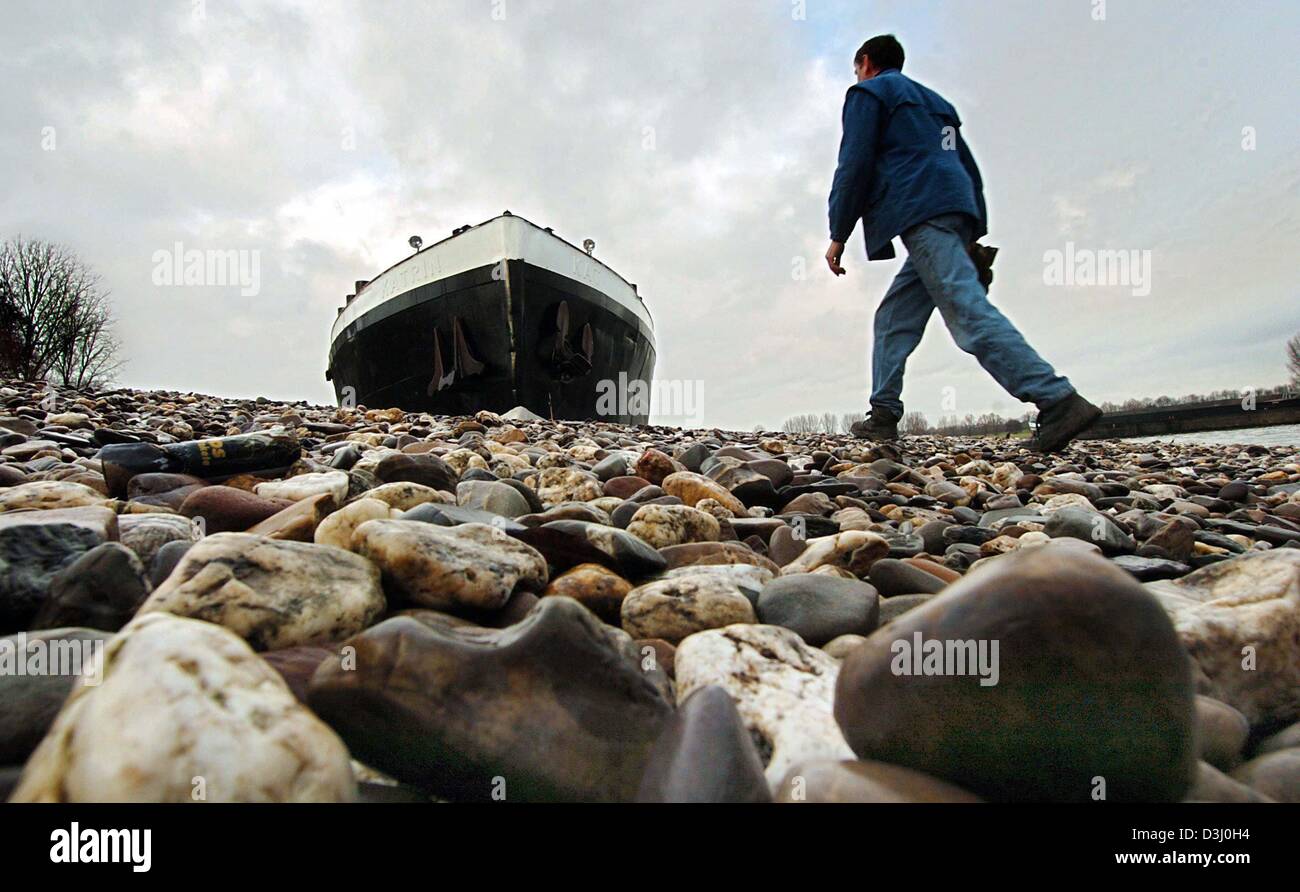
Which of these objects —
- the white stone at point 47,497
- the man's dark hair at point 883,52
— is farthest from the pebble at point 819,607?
the man's dark hair at point 883,52

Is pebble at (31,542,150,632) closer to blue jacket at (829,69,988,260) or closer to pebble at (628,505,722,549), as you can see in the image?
pebble at (628,505,722,549)

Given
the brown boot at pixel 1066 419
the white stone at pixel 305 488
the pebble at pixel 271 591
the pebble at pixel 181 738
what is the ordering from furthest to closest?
1. the brown boot at pixel 1066 419
2. the white stone at pixel 305 488
3. the pebble at pixel 271 591
4. the pebble at pixel 181 738

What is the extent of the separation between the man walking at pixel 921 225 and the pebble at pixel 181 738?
14.1 ft

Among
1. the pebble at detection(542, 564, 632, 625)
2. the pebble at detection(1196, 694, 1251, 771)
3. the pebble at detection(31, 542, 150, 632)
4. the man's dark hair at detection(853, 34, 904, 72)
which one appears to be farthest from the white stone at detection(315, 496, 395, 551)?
the man's dark hair at detection(853, 34, 904, 72)

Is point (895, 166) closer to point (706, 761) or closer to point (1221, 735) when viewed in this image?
point (1221, 735)

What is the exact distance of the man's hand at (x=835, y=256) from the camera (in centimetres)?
478

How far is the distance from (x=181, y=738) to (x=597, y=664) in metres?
0.44

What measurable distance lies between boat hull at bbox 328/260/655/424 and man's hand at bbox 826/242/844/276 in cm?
516

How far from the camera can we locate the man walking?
3.94 meters

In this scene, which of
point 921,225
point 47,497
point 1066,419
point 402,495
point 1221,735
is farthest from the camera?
point 921,225

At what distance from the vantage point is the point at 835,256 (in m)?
4.84

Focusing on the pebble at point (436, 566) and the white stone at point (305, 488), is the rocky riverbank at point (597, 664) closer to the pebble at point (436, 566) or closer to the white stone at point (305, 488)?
the pebble at point (436, 566)

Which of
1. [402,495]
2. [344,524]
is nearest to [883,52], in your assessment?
[402,495]

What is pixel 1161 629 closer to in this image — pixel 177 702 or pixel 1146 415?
pixel 177 702
